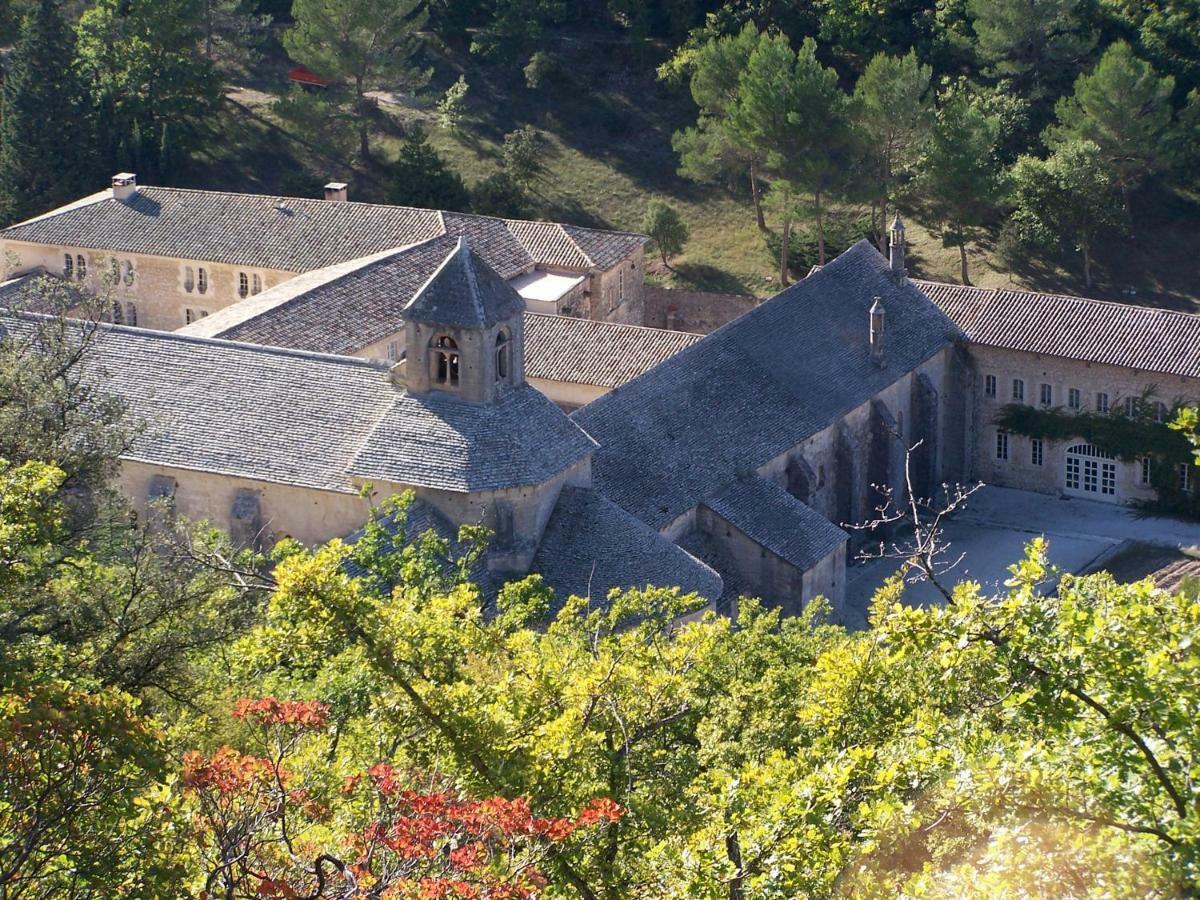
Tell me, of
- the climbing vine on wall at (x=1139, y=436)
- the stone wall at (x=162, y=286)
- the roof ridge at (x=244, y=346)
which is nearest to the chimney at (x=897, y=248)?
the climbing vine on wall at (x=1139, y=436)

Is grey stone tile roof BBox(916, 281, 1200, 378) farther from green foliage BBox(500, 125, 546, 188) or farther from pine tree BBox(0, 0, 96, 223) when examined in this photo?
pine tree BBox(0, 0, 96, 223)

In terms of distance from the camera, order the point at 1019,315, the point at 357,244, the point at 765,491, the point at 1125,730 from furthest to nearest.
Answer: the point at 357,244
the point at 1019,315
the point at 765,491
the point at 1125,730

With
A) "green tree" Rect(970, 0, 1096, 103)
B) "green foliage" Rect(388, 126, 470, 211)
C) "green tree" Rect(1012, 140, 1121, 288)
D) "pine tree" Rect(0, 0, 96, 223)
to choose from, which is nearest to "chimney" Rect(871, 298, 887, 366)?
"green tree" Rect(1012, 140, 1121, 288)

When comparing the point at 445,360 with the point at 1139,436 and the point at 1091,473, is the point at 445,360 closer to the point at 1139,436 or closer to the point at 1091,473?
the point at 1139,436

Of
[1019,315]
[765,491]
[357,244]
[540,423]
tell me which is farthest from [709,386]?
[357,244]

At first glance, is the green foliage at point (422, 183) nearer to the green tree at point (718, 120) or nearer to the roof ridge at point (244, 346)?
the green tree at point (718, 120)

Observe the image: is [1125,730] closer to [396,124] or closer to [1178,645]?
[1178,645]
